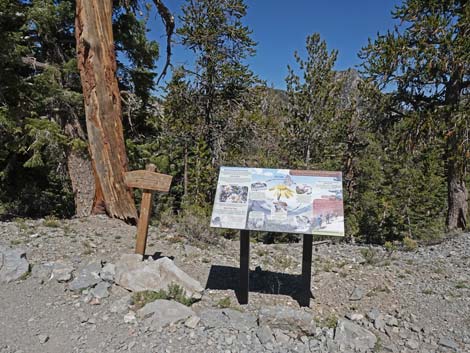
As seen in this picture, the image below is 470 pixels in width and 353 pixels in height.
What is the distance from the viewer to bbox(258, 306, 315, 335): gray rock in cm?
369

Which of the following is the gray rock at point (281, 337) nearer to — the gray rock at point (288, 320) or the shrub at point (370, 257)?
the gray rock at point (288, 320)

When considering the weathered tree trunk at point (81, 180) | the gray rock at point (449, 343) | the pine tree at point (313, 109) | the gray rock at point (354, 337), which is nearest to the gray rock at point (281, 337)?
the gray rock at point (354, 337)

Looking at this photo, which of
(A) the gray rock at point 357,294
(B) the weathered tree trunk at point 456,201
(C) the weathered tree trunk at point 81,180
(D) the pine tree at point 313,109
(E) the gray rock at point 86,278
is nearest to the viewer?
(E) the gray rock at point 86,278

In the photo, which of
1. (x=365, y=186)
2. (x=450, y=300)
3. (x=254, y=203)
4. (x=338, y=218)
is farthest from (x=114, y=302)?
(x=365, y=186)

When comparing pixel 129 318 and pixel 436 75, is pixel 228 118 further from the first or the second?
pixel 129 318

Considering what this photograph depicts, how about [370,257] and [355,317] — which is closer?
[355,317]

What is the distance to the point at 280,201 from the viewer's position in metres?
4.34

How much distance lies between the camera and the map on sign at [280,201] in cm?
409

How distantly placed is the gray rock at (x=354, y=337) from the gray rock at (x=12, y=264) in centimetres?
388

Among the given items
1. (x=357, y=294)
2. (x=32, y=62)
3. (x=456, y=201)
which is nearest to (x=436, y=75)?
(x=456, y=201)

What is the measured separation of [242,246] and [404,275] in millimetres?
2803

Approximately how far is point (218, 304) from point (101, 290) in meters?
1.42

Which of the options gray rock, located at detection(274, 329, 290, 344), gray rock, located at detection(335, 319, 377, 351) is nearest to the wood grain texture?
gray rock, located at detection(274, 329, 290, 344)

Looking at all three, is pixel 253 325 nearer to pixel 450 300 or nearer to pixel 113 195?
pixel 450 300
